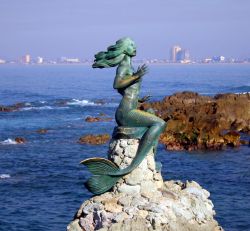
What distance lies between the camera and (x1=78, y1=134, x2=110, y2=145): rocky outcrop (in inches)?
2242

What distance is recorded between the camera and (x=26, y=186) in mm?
39719

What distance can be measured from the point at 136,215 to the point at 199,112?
5211 cm

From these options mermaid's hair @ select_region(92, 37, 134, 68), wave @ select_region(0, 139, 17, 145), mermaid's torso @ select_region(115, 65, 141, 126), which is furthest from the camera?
wave @ select_region(0, 139, 17, 145)

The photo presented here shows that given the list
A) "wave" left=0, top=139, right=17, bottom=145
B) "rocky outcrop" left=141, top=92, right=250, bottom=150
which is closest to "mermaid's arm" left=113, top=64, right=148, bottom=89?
"rocky outcrop" left=141, top=92, right=250, bottom=150

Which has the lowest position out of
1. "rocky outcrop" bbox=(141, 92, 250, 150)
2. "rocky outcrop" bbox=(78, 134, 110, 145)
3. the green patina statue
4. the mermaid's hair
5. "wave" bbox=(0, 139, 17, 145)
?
"wave" bbox=(0, 139, 17, 145)

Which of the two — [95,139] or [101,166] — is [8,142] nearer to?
[95,139]

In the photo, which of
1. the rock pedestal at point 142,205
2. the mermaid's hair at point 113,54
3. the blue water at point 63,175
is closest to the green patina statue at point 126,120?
the mermaid's hair at point 113,54

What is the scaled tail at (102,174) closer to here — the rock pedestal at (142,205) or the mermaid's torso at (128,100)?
the rock pedestal at (142,205)

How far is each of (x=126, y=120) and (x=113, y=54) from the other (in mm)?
1638

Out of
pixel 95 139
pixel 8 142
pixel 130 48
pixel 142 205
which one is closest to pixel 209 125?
pixel 95 139

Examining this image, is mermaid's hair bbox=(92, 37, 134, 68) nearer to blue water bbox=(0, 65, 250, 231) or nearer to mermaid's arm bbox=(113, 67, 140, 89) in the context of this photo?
mermaid's arm bbox=(113, 67, 140, 89)

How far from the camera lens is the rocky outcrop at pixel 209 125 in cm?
5486

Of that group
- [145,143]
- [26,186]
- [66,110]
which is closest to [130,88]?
[145,143]

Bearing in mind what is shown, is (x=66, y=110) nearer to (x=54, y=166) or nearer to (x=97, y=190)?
(x=54, y=166)
